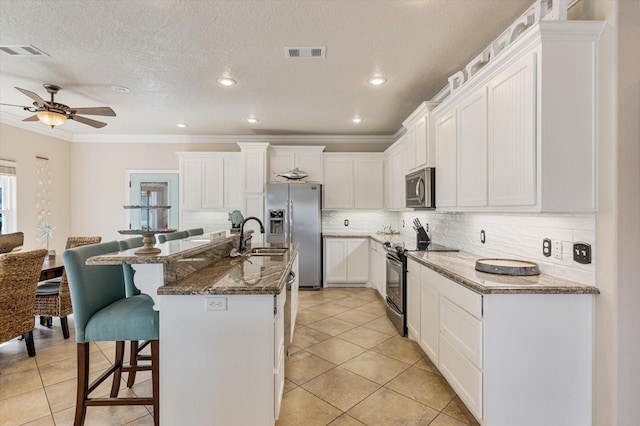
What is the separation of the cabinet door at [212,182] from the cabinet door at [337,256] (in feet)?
6.72

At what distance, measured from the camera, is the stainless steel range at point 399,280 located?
10.5ft

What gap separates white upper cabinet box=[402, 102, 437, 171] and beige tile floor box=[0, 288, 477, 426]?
6.33ft

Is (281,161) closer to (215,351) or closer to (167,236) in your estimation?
(167,236)

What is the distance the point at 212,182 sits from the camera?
5.43 m

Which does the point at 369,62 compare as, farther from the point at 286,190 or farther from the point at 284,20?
the point at 286,190

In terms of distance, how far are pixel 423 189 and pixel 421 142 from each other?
0.56m

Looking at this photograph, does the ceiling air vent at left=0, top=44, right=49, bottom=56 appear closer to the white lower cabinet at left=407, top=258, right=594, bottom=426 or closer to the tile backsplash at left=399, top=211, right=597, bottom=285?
the white lower cabinet at left=407, top=258, right=594, bottom=426

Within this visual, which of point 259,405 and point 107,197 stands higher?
point 107,197

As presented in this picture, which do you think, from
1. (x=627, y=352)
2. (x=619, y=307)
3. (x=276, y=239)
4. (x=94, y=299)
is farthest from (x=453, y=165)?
(x=276, y=239)

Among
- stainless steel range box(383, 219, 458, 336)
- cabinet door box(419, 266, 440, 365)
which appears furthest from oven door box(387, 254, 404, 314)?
cabinet door box(419, 266, 440, 365)

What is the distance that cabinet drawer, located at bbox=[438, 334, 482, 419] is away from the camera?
5.89 feet

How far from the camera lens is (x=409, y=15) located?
219 cm

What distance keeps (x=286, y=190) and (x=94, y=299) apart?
347 centimetres

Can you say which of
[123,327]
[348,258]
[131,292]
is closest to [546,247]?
[123,327]
